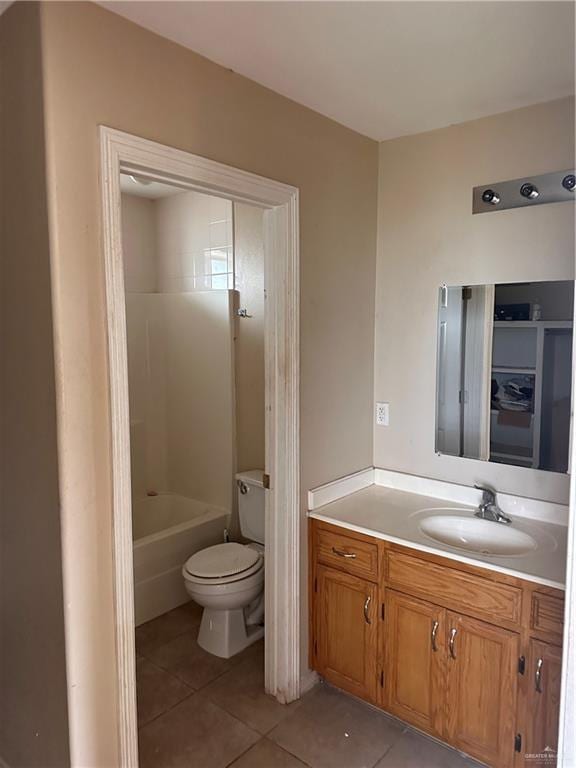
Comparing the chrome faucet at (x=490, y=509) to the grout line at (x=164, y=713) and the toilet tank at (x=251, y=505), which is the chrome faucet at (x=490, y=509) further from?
the grout line at (x=164, y=713)

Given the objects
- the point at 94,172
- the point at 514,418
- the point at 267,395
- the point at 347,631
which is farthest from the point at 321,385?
the point at 94,172

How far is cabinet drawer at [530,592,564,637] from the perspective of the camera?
1.68 m

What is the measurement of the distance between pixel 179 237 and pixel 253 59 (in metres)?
1.97

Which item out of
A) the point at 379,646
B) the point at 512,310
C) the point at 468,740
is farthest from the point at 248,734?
the point at 512,310

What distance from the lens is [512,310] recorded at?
2201 millimetres

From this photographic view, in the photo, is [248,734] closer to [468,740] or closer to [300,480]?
[468,740]

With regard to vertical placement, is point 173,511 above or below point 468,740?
above

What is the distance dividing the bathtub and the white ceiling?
7.61 feet

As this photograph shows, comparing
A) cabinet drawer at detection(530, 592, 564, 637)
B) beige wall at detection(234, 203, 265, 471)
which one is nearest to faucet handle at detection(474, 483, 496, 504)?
cabinet drawer at detection(530, 592, 564, 637)

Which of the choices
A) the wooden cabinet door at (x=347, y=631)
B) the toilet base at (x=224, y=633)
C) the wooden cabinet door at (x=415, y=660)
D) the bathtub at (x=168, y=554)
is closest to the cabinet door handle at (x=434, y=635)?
the wooden cabinet door at (x=415, y=660)

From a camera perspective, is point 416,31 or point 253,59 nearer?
point 416,31

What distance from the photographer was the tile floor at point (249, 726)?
1.99 meters

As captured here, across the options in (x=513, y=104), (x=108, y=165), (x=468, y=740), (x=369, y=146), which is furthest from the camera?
(x=369, y=146)

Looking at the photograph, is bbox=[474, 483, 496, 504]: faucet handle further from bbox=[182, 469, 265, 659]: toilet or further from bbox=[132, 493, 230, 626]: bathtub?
Result: bbox=[132, 493, 230, 626]: bathtub
